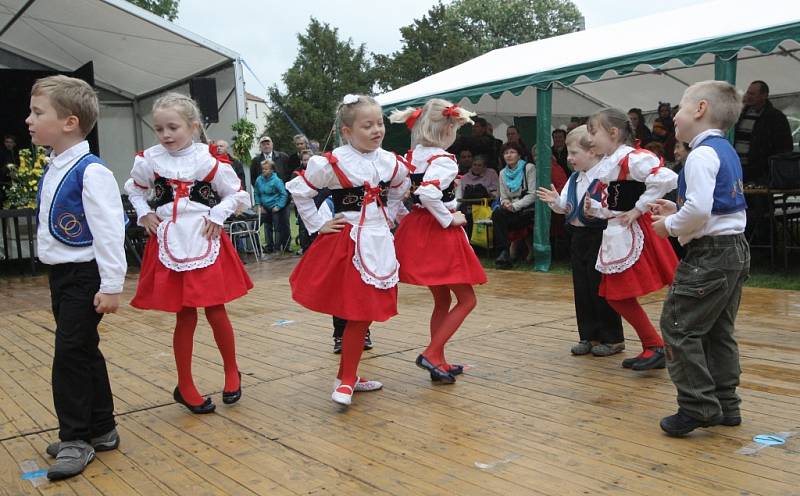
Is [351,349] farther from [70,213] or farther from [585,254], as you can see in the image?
[585,254]

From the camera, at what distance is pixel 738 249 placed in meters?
2.88

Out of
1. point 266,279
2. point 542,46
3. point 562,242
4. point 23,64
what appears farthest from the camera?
point 23,64

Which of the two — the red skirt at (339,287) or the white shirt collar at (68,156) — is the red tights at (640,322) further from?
the white shirt collar at (68,156)

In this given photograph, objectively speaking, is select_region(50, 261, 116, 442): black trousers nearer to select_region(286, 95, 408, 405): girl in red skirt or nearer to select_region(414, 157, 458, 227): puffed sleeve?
select_region(286, 95, 408, 405): girl in red skirt

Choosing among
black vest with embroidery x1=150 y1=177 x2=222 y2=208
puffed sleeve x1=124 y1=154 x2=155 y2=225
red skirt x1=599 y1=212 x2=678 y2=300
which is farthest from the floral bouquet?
red skirt x1=599 y1=212 x2=678 y2=300

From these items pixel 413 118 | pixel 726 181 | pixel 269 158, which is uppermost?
pixel 269 158

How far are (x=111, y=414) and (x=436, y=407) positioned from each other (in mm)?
1411

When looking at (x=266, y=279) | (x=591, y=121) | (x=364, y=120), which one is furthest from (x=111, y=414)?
(x=266, y=279)

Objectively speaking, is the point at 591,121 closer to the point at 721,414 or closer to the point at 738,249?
the point at 738,249

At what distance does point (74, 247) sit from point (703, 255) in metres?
2.39

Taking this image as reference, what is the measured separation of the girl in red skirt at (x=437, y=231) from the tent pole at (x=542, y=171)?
4.66m

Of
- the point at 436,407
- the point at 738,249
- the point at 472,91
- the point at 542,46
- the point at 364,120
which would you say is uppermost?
the point at 542,46

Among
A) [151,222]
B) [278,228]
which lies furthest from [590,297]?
[278,228]

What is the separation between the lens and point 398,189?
380cm
